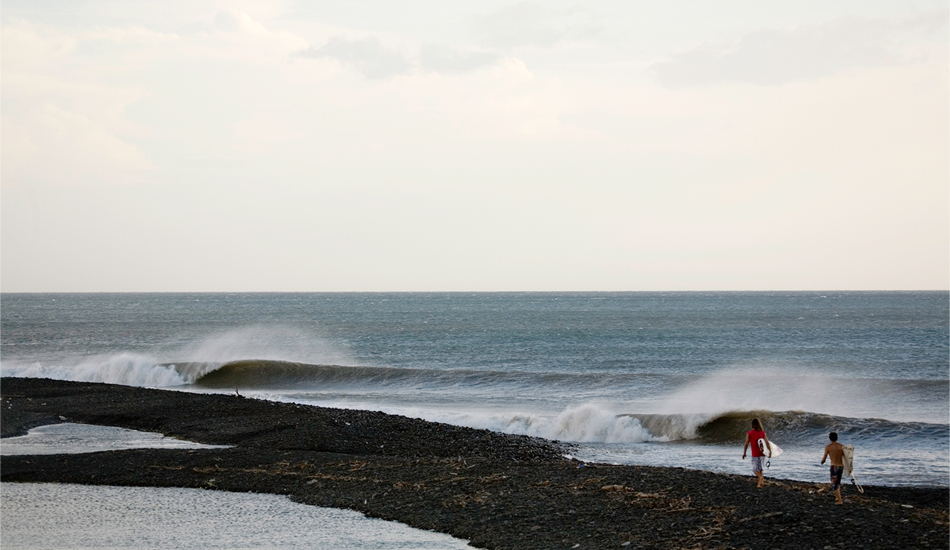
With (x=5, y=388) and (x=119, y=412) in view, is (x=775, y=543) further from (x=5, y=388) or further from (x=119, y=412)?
(x=5, y=388)

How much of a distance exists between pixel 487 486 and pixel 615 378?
2569 centimetres

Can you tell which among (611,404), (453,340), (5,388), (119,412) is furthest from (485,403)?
(453,340)

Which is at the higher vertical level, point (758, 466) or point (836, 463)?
point (836, 463)

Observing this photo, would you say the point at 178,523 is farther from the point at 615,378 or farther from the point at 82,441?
the point at 615,378

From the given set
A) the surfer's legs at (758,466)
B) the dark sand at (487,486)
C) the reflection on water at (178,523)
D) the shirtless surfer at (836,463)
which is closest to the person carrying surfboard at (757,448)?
the surfer's legs at (758,466)

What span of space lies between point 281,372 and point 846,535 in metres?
35.2

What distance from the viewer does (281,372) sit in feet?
137

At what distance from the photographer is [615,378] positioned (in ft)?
126

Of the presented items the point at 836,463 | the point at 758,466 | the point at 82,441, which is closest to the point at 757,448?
the point at 758,466

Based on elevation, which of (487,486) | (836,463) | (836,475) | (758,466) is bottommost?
(487,486)

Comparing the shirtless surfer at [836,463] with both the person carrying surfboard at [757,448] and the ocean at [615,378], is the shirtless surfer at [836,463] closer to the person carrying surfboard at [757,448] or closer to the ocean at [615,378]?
the person carrying surfboard at [757,448]

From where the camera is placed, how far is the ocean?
2223 centimetres

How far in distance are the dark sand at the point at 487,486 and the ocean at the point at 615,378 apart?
11.6ft

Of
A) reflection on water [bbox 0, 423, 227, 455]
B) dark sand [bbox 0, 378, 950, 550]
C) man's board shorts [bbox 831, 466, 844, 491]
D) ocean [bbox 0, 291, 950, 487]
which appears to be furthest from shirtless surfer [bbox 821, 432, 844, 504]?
reflection on water [bbox 0, 423, 227, 455]
